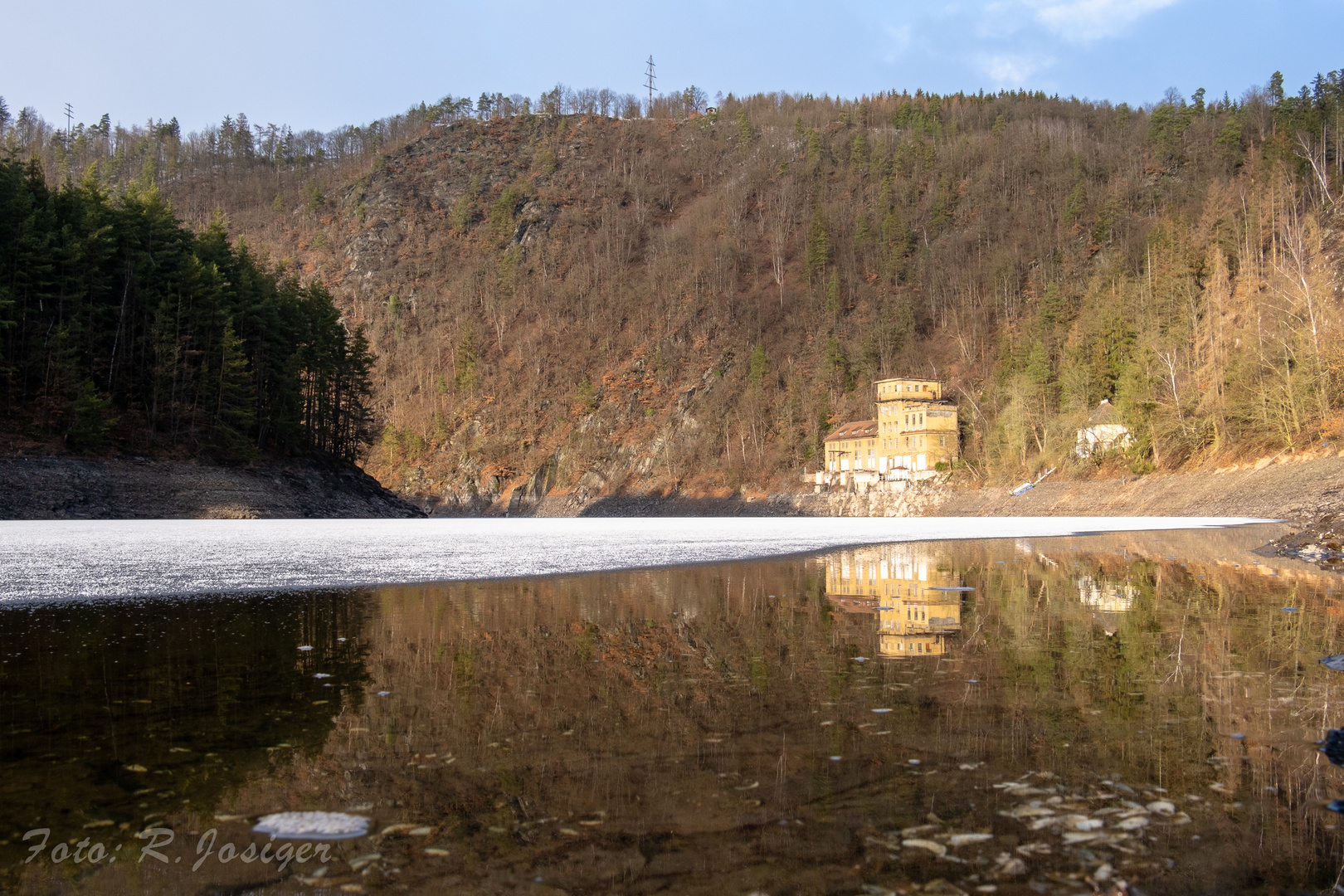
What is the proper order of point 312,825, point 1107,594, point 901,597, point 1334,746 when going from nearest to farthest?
1. point 312,825
2. point 1334,746
3. point 901,597
4. point 1107,594

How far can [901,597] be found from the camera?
11109mm

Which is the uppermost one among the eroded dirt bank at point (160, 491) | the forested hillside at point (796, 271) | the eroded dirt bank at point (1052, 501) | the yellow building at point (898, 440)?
the forested hillside at point (796, 271)

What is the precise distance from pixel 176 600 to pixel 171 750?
736 centimetres

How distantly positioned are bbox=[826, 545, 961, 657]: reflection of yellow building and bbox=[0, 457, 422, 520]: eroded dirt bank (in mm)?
34875

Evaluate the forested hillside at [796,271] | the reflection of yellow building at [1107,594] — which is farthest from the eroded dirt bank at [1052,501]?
the reflection of yellow building at [1107,594]

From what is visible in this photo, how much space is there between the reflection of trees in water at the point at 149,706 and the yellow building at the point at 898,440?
79856 mm

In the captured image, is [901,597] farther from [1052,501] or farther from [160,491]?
[1052,501]

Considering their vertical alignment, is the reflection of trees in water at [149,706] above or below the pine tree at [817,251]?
below

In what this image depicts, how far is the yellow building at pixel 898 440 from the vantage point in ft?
277

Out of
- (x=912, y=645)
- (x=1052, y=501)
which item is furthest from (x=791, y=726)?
(x=1052, y=501)

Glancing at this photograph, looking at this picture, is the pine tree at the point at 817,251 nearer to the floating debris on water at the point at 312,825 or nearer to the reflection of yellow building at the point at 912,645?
the reflection of yellow building at the point at 912,645

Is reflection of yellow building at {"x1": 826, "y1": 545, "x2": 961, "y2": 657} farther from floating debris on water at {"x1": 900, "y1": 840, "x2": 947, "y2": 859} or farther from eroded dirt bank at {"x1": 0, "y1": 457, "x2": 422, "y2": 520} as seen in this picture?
eroded dirt bank at {"x1": 0, "y1": 457, "x2": 422, "y2": 520}

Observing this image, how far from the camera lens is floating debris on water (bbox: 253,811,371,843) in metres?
3.47

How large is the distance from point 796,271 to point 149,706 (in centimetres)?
12224
